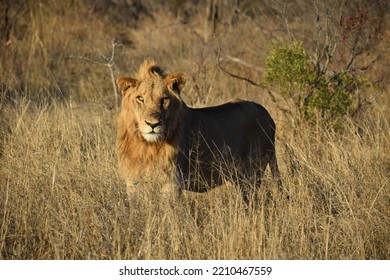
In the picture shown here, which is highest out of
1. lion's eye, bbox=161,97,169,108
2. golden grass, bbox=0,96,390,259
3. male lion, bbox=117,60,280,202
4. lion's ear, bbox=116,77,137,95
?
lion's ear, bbox=116,77,137,95

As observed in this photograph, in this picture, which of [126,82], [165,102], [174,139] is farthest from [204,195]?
[126,82]

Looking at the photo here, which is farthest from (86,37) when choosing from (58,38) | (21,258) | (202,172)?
(21,258)

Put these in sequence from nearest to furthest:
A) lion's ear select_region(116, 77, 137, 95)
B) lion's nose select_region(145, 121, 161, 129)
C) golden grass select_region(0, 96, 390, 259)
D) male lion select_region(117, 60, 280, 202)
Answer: golden grass select_region(0, 96, 390, 259) < lion's nose select_region(145, 121, 161, 129) < male lion select_region(117, 60, 280, 202) < lion's ear select_region(116, 77, 137, 95)

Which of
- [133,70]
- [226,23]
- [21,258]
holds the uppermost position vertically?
[226,23]

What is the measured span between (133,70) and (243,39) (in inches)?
84.0

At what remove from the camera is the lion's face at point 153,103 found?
5.08m

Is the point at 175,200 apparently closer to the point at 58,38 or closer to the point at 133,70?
the point at 133,70

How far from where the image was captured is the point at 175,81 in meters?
5.39

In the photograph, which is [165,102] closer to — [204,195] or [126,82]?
[126,82]

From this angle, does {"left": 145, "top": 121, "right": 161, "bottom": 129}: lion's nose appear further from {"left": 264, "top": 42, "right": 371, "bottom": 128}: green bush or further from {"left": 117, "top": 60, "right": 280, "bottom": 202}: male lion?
{"left": 264, "top": 42, "right": 371, "bottom": 128}: green bush

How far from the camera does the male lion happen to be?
5.21 m

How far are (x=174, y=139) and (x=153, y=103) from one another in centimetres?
34

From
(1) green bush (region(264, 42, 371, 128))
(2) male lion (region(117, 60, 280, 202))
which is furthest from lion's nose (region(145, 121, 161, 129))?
(1) green bush (region(264, 42, 371, 128))

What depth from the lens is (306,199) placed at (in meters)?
5.29
